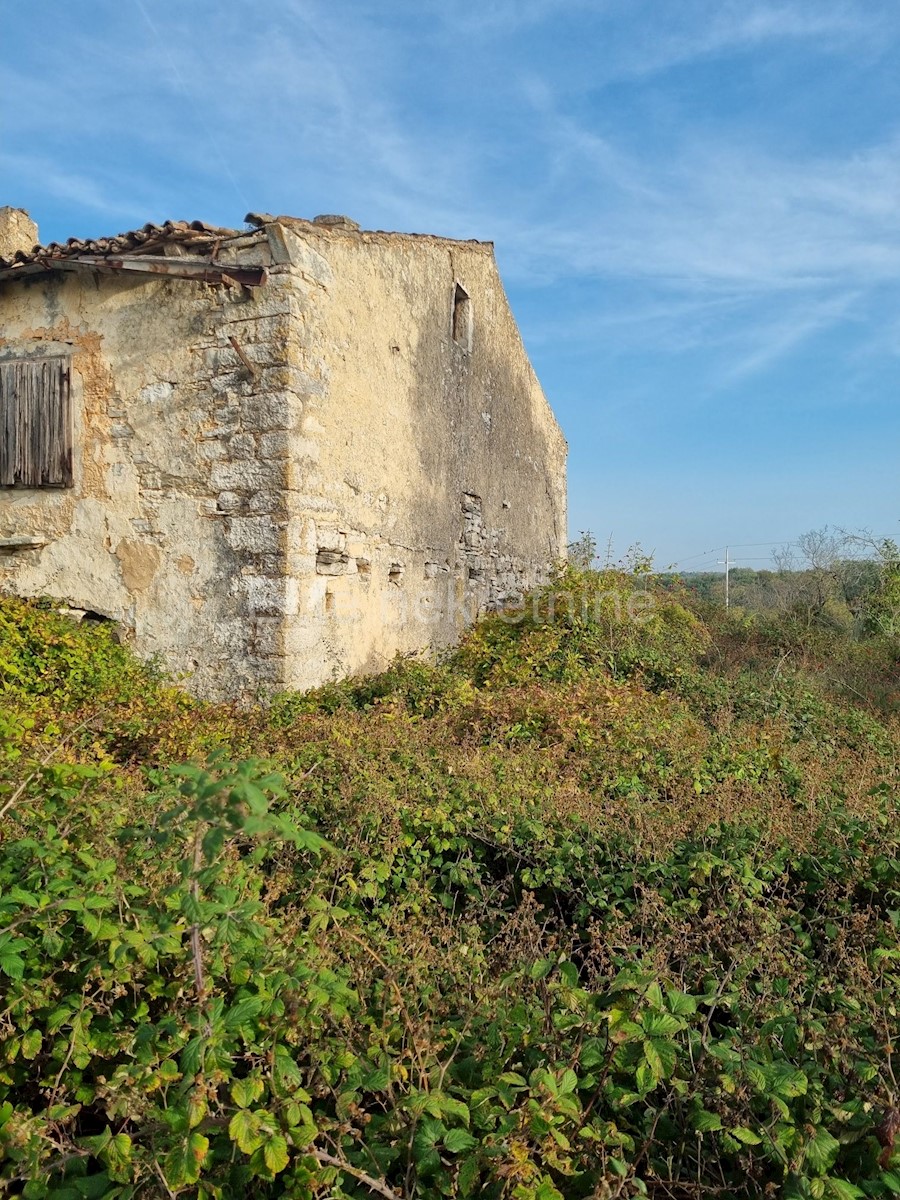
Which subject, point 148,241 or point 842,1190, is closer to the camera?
point 842,1190

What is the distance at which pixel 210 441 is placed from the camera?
6.50m

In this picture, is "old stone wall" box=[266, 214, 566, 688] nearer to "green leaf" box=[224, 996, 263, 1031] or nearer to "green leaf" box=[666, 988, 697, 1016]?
"green leaf" box=[224, 996, 263, 1031]

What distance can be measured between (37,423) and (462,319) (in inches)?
218

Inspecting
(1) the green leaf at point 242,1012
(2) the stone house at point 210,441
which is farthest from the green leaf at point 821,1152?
(2) the stone house at point 210,441

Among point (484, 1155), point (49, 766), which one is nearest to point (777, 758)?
point (484, 1155)

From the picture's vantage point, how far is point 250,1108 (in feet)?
6.16

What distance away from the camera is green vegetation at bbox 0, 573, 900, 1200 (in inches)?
70.1

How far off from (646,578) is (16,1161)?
904 centimetres

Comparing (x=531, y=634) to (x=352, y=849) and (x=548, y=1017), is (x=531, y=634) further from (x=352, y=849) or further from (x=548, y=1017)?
(x=548, y=1017)

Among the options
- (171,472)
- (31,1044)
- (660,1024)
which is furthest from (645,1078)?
(171,472)

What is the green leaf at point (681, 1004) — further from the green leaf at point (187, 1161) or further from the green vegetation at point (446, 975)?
the green leaf at point (187, 1161)

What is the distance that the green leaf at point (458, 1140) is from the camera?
1760mm

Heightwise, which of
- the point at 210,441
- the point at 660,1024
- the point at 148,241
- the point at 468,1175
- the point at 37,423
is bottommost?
the point at 468,1175

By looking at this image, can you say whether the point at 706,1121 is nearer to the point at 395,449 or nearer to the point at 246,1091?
the point at 246,1091
